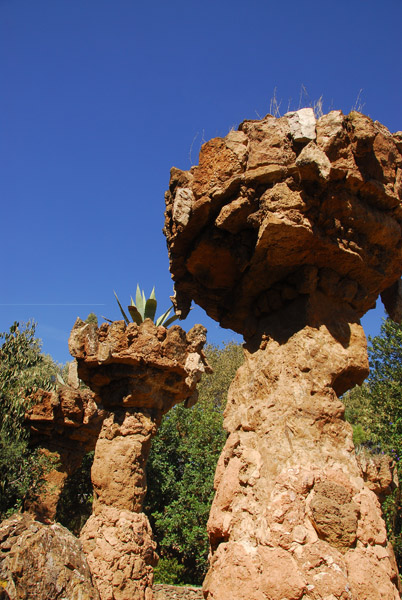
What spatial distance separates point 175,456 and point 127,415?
7.73m

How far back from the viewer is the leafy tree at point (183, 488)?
1087 centimetres

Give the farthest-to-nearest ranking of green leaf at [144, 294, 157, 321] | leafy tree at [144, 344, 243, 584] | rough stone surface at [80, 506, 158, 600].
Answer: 1. leafy tree at [144, 344, 243, 584]
2. green leaf at [144, 294, 157, 321]
3. rough stone surface at [80, 506, 158, 600]

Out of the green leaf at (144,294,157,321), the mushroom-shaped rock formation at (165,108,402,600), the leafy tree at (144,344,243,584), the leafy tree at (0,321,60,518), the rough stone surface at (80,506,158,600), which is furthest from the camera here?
the leafy tree at (144,344,243,584)

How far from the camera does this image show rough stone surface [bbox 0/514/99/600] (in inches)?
94.4

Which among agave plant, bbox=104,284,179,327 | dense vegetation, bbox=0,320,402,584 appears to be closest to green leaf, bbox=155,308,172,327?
agave plant, bbox=104,284,179,327

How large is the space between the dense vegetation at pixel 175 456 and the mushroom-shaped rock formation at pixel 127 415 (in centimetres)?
278

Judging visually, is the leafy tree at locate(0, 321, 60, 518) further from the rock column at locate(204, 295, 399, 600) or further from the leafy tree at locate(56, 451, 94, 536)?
the rock column at locate(204, 295, 399, 600)

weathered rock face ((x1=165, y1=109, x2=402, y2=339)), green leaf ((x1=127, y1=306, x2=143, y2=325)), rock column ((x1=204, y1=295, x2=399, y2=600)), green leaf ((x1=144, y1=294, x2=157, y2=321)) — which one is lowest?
rock column ((x1=204, y1=295, x2=399, y2=600))

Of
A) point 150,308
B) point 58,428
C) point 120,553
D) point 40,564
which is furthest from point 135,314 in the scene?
point 40,564

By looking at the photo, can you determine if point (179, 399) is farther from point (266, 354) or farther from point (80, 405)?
point (266, 354)

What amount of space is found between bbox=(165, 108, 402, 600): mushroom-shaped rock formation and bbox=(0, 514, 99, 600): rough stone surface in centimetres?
80

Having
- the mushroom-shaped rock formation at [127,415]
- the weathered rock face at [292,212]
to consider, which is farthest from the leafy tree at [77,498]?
the weathered rock face at [292,212]

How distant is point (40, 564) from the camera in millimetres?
2531

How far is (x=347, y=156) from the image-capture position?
3.23 metres
